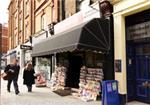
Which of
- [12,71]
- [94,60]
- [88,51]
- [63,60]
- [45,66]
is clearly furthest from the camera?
[45,66]

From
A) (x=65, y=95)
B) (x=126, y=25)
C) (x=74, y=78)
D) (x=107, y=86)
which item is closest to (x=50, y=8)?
(x=74, y=78)

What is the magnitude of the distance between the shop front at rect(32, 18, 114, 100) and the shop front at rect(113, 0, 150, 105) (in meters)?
0.57

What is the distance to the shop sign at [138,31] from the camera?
35.2ft

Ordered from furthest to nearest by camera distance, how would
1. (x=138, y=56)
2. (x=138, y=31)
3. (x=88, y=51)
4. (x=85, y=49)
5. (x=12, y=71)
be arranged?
(x=12, y=71)
(x=88, y=51)
(x=138, y=56)
(x=85, y=49)
(x=138, y=31)

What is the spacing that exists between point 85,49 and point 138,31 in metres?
2.18

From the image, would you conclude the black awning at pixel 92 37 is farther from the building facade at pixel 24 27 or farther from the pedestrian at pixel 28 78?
the building facade at pixel 24 27

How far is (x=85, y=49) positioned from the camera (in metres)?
11.4

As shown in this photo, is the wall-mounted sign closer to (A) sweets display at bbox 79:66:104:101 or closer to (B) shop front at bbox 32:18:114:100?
(B) shop front at bbox 32:18:114:100

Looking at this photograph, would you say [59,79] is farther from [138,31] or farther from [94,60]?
[138,31]

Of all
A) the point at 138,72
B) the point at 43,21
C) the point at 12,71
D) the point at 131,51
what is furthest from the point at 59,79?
the point at 43,21

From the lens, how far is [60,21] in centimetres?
1881

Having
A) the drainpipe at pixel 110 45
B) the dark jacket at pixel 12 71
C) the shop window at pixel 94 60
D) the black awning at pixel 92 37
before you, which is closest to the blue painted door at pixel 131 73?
the drainpipe at pixel 110 45

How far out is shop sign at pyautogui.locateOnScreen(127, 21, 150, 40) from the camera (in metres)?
10.7

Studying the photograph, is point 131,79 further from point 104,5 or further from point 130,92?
point 104,5
